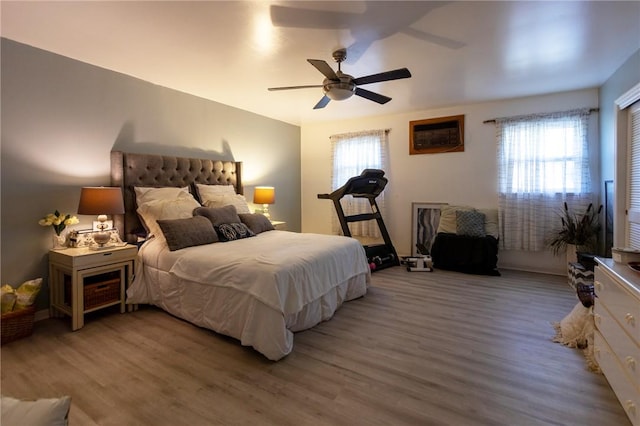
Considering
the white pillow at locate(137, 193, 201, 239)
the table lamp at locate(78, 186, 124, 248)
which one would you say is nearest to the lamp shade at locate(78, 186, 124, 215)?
the table lamp at locate(78, 186, 124, 248)

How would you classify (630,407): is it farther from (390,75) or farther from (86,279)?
(86,279)

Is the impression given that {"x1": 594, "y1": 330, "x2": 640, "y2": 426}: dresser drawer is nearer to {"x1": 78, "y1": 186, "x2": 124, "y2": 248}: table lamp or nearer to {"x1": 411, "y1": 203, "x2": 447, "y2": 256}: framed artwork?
{"x1": 411, "y1": 203, "x2": 447, "y2": 256}: framed artwork

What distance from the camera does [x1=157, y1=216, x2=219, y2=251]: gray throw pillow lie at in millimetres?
2943

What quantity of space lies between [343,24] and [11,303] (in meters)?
3.46

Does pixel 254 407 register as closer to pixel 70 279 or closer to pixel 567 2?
pixel 70 279

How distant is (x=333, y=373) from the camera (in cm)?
205

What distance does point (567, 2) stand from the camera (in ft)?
7.09

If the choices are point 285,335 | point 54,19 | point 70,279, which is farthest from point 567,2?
point 70,279

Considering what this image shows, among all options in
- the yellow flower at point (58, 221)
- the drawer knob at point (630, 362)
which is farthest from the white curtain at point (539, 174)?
the yellow flower at point (58, 221)

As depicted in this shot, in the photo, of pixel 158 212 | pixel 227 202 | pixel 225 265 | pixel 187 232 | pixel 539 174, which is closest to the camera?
pixel 225 265

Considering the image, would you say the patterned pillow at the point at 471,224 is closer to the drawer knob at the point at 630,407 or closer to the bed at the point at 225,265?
the bed at the point at 225,265

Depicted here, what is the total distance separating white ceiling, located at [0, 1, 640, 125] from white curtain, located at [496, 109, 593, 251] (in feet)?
1.87

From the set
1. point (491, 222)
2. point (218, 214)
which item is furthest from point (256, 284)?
point (491, 222)

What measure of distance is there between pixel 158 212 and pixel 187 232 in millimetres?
457
